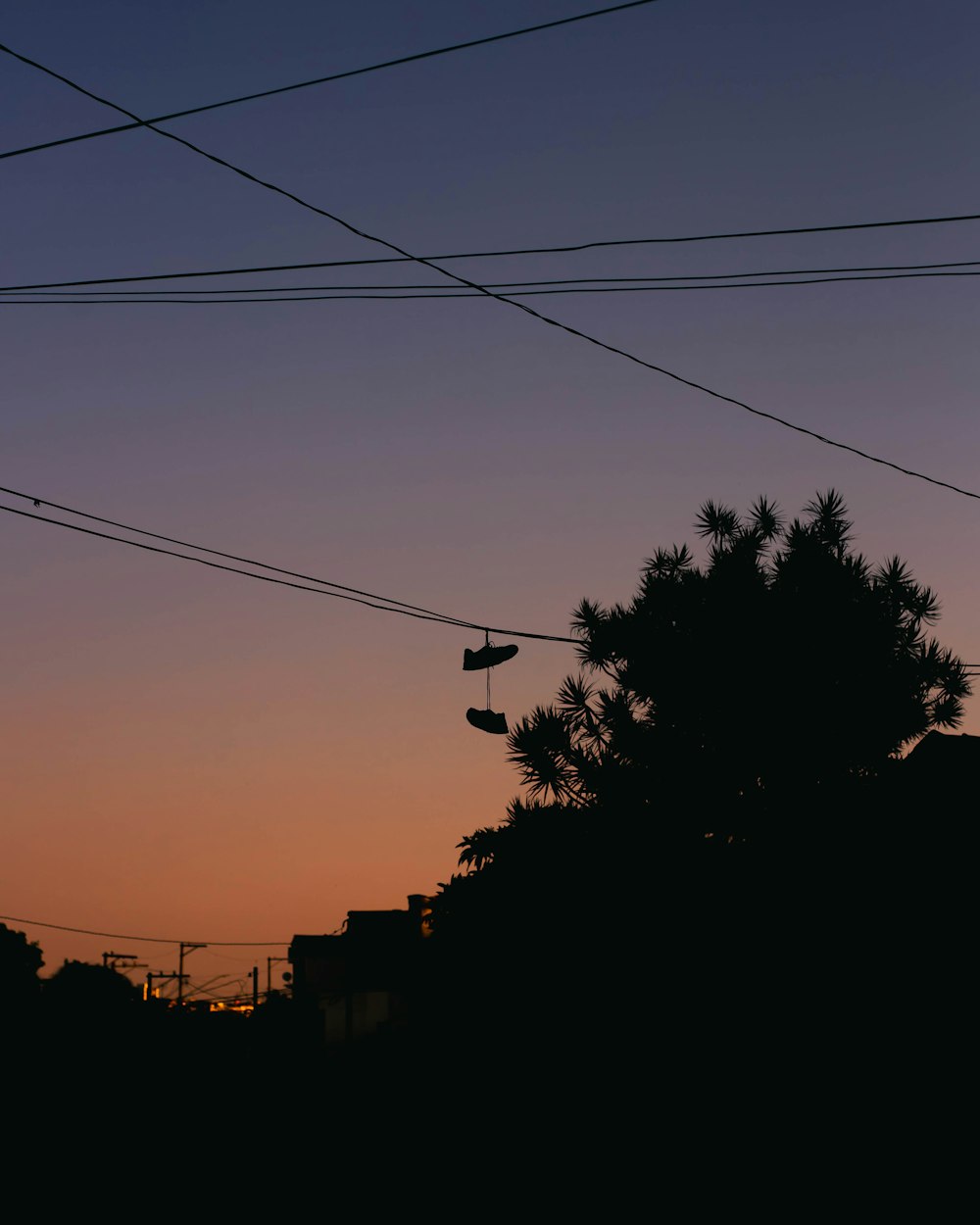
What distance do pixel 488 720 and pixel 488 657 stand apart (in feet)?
5.96

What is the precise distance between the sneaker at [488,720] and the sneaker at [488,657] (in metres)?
1.64

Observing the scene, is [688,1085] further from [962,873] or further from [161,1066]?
[161,1066]

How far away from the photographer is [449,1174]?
1703 cm

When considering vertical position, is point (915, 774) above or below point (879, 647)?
below

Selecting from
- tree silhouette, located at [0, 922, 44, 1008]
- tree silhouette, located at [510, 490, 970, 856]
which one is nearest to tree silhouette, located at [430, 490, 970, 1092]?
tree silhouette, located at [510, 490, 970, 856]

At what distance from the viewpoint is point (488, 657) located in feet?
55.8

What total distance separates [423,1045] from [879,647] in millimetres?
12319

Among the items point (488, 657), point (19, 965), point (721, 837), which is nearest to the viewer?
point (488, 657)

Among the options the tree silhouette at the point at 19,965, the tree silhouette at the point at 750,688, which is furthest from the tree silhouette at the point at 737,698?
the tree silhouette at the point at 19,965

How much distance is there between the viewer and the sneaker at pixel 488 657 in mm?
17000

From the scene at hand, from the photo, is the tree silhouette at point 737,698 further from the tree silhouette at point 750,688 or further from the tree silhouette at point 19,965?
the tree silhouette at point 19,965

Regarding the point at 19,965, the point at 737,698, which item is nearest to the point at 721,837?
the point at 737,698

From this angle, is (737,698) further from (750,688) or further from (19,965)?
(19,965)

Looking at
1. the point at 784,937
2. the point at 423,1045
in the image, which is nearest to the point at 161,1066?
the point at 423,1045
